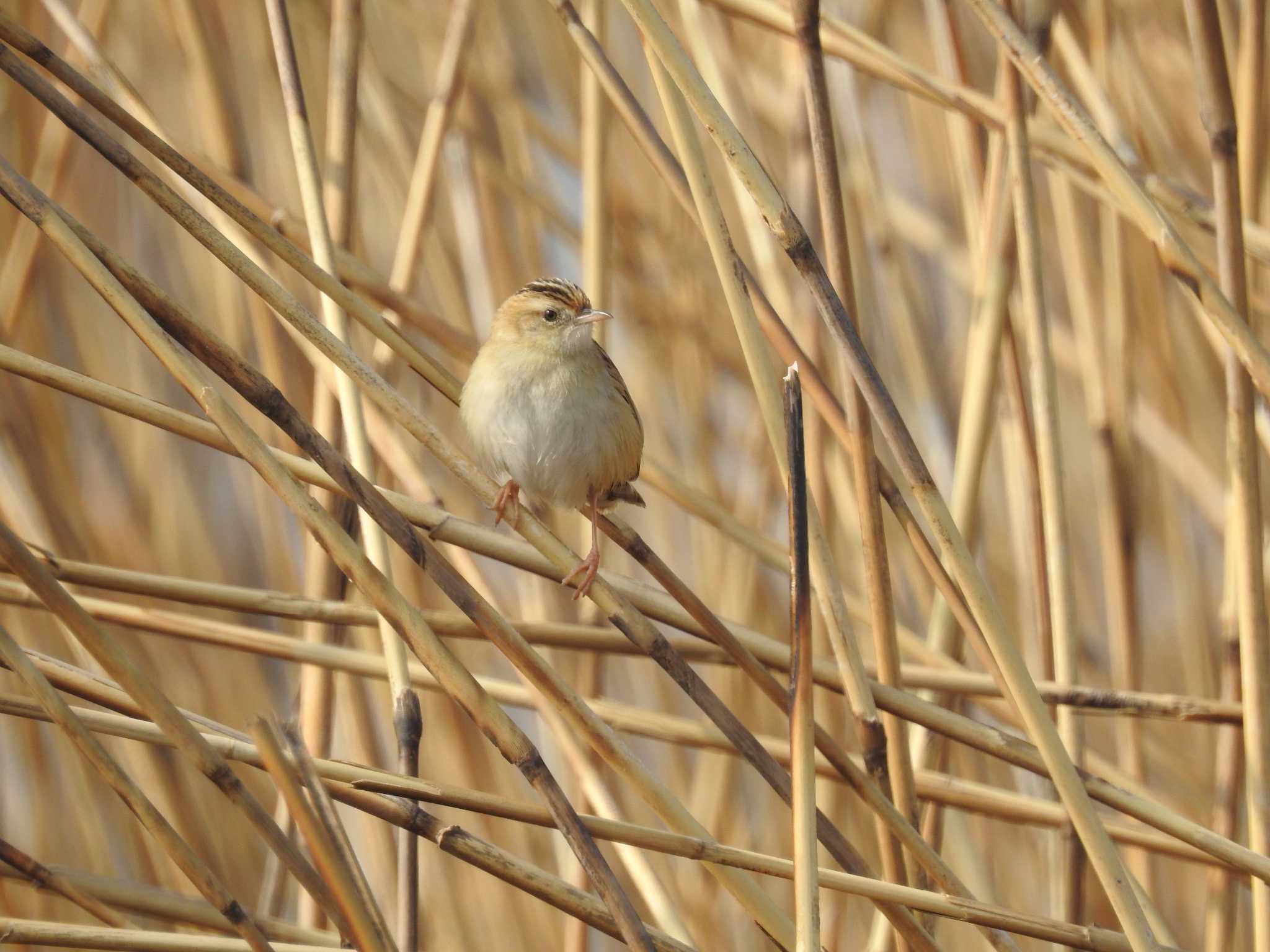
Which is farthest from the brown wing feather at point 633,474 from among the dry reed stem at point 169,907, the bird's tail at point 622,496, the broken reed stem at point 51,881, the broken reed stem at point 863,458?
the broken reed stem at point 51,881

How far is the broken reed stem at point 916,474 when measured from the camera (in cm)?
135

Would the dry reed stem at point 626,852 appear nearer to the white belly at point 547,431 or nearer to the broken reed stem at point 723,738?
the broken reed stem at point 723,738

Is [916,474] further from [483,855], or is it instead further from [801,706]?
[483,855]

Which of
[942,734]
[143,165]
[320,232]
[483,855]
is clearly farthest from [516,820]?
[320,232]

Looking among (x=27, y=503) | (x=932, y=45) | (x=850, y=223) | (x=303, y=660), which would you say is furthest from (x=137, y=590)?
(x=932, y=45)

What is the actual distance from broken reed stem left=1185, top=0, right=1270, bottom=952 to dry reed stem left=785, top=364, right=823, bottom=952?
0.77 meters

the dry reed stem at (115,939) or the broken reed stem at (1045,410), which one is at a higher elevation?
the broken reed stem at (1045,410)

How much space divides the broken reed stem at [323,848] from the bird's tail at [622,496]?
1.18m

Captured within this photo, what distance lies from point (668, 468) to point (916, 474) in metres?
1.57

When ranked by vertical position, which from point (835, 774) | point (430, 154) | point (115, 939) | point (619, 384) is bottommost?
point (115, 939)

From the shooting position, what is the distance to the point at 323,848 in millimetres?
1063

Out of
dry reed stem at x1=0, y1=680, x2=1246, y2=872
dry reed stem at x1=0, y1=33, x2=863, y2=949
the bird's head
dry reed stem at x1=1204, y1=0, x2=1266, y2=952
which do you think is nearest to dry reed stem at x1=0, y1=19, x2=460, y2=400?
dry reed stem at x1=0, y1=33, x2=863, y2=949

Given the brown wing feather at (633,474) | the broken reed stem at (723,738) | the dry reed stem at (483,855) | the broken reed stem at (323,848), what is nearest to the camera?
the broken reed stem at (323,848)

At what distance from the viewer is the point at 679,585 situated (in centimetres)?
156
